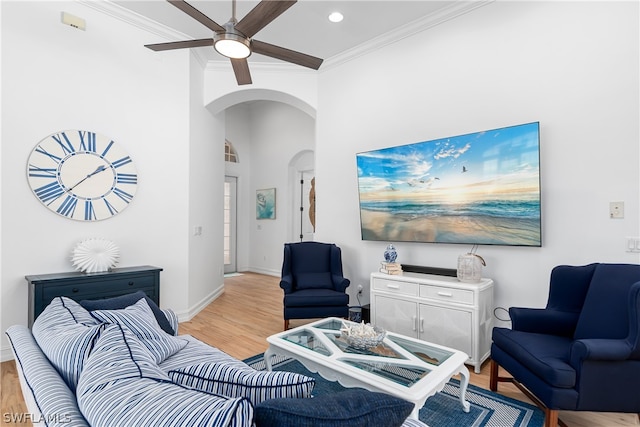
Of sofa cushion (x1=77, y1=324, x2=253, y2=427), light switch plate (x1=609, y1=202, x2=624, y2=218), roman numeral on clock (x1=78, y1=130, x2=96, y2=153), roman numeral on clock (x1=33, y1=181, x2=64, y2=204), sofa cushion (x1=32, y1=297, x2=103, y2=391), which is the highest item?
roman numeral on clock (x1=78, y1=130, x2=96, y2=153)

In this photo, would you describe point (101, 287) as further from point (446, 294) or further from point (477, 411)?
point (477, 411)

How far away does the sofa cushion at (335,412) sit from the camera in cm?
76

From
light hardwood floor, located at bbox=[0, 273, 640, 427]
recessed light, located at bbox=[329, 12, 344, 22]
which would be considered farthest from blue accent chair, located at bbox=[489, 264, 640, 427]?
recessed light, located at bbox=[329, 12, 344, 22]

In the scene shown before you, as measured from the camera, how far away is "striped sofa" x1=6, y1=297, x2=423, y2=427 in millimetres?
764

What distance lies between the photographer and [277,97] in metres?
4.91

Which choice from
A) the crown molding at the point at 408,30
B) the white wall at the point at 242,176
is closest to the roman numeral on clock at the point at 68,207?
the crown molding at the point at 408,30

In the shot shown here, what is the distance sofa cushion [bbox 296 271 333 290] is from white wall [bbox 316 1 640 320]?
56 centimetres

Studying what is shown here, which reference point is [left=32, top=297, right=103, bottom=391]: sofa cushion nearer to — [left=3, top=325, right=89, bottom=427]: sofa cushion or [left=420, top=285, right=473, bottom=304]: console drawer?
[left=3, top=325, right=89, bottom=427]: sofa cushion

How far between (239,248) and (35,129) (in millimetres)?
4889

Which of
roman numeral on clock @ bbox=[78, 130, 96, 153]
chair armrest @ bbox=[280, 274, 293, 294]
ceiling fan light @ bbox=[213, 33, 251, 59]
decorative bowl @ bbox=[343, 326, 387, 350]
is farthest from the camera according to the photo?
chair armrest @ bbox=[280, 274, 293, 294]

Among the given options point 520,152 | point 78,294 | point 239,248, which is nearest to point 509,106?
point 520,152

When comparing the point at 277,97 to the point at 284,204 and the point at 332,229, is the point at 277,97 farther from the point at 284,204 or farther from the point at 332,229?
the point at 284,204

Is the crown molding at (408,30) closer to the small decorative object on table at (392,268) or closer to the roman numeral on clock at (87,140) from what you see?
the small decorative object on table at (392,268)

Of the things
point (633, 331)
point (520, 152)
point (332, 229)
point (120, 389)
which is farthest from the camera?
point (332, 229)
